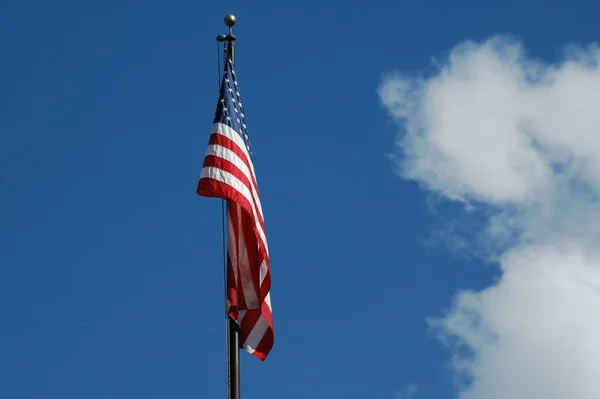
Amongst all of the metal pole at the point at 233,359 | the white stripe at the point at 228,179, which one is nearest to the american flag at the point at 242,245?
the white stripe at the point at 228,179

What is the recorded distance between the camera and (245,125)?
89.2ft

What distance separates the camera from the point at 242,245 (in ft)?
81.8

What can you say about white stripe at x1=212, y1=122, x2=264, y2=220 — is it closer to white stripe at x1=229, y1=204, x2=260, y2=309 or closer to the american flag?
the american flag

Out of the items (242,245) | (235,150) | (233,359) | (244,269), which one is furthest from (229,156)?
(233,359)

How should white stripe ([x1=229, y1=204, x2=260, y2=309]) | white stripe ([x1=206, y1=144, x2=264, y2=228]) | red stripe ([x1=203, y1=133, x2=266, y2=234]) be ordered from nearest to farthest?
white stripe ([x1=229, y1=204, x2=260, y2=309])
white stripe ([x1=206, y1=144, x2=264, y2=228])
red stripe ([x1=203, y1=133, x2=266, y2=234])

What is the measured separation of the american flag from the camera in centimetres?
2459

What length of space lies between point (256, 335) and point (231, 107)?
4.61 meters

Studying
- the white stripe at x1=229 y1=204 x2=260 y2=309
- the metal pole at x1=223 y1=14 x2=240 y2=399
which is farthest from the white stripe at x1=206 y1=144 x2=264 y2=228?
the metal pole at x1=223 y1=14 x2=240 y2=399

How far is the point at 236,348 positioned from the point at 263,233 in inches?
122

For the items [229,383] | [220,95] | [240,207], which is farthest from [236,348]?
[220,95]

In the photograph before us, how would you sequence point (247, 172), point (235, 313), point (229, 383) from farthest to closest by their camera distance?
1. point (247, 172)
2. point (235, 313)
3. point (229, 383)

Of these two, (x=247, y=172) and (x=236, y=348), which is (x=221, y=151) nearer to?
(x=247, y=172)

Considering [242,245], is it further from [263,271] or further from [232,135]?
[232,135]

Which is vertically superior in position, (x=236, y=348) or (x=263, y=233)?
(x=263, y=233)
